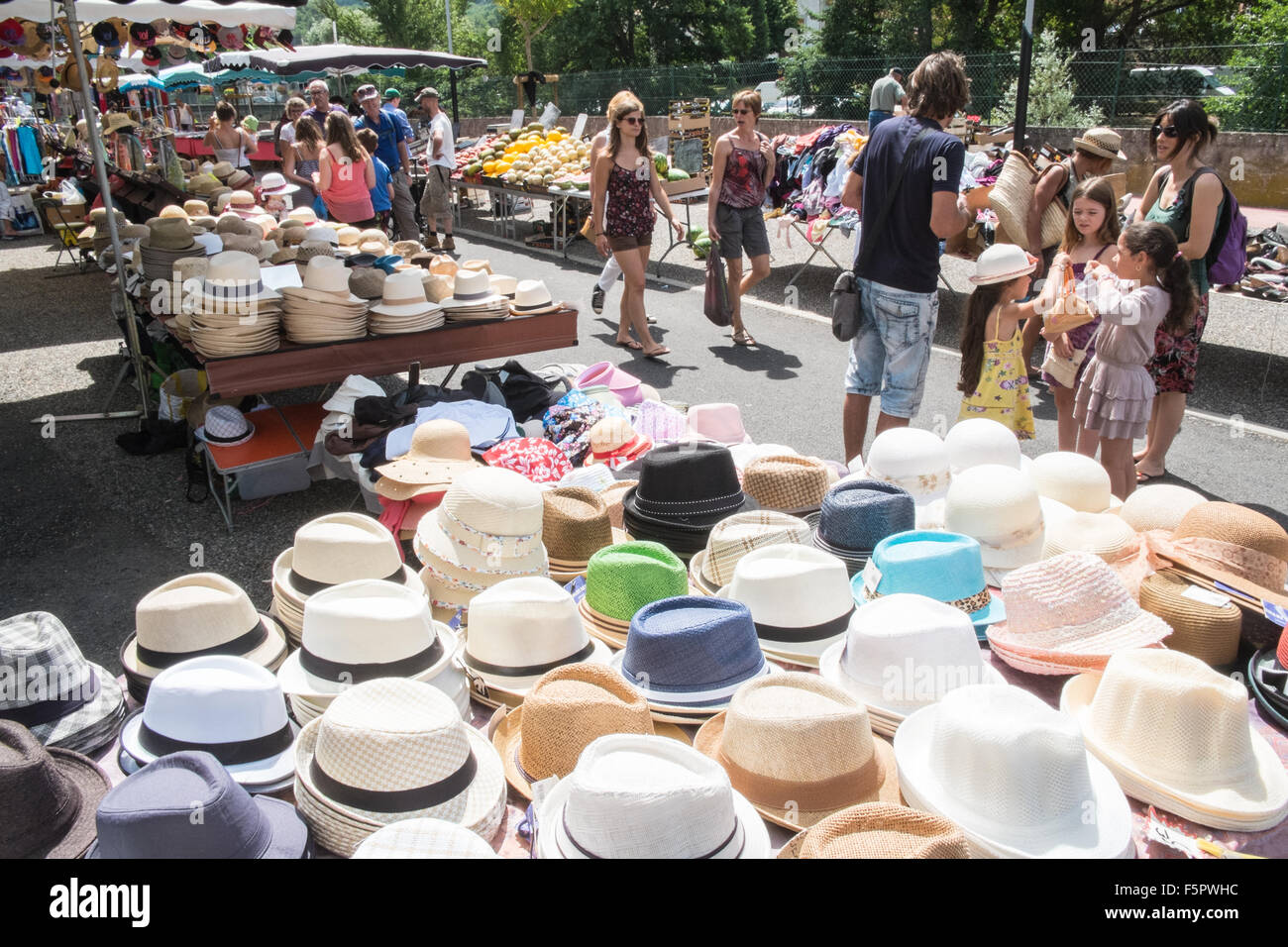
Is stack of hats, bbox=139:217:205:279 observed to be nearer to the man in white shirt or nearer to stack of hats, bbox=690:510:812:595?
stack of hats, bbox=690:510:812:595

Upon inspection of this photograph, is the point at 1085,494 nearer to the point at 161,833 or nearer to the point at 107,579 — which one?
the point at 161,833

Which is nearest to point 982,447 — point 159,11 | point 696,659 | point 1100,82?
point 696,659

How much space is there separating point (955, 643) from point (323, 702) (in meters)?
1.55

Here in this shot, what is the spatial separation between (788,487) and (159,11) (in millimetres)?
7174

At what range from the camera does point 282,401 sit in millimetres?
7191

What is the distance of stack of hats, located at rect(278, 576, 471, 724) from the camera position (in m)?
2.31

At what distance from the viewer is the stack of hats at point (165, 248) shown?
6.08 meters

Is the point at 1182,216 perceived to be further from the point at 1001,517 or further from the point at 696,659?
the point at 696,659

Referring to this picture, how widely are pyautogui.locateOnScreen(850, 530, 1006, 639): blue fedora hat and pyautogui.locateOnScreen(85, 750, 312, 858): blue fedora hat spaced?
1.61 m

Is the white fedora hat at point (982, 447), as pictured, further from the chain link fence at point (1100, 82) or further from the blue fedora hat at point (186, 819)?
the chain link fence at point (1100, 82)

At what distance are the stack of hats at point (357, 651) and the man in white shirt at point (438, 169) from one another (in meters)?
10.9

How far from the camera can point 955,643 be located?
2229 mm

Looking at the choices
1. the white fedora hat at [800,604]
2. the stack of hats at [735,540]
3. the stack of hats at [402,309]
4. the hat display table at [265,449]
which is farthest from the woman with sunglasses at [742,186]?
the white fedora hat at [800,604]

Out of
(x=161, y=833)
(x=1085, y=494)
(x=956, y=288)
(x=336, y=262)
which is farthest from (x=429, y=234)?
(x=161, y=833)
